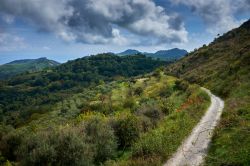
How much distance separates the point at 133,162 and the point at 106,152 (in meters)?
7.92

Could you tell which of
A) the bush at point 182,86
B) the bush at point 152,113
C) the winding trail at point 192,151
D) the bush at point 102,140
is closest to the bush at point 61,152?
the bush at point 102,140

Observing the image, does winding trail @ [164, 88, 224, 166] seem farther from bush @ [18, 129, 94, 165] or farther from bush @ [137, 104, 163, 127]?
bush @ [137, 104, 163, 127]

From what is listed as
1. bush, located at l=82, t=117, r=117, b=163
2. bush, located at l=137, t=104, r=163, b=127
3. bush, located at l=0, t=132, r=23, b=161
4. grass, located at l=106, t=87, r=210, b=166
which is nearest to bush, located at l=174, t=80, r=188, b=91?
bush, located at l=137, t=104, r=163, b=127

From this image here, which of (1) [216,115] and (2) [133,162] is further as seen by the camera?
(1) [216,115]

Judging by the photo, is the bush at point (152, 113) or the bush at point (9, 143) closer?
the bush at point (152, 113)

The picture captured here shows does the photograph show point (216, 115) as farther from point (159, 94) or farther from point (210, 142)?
point (159, 94)

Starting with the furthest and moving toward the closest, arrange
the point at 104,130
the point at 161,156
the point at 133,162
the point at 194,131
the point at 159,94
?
the point at 159,94 → the point at 104,130 → the point at 194,131 → the point at 161,156 → the point at 133,162

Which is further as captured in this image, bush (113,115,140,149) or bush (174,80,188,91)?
bush (174,80,188,91)

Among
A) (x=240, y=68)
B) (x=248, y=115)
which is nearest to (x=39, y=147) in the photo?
(x=248, y=115)

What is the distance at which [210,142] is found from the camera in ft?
66.3

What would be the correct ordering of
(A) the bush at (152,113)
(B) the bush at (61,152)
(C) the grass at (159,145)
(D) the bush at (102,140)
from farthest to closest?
(A) the bush at (152,113) → (D) the bush at (102,140) → (B) the bush at (61,152) → (C) the grass at (159,145)

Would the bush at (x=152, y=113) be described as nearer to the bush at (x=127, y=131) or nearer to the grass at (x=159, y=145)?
the bush at (x=127, y=131)

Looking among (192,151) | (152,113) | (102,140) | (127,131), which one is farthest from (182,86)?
(192,151)

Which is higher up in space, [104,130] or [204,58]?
[204,58]
